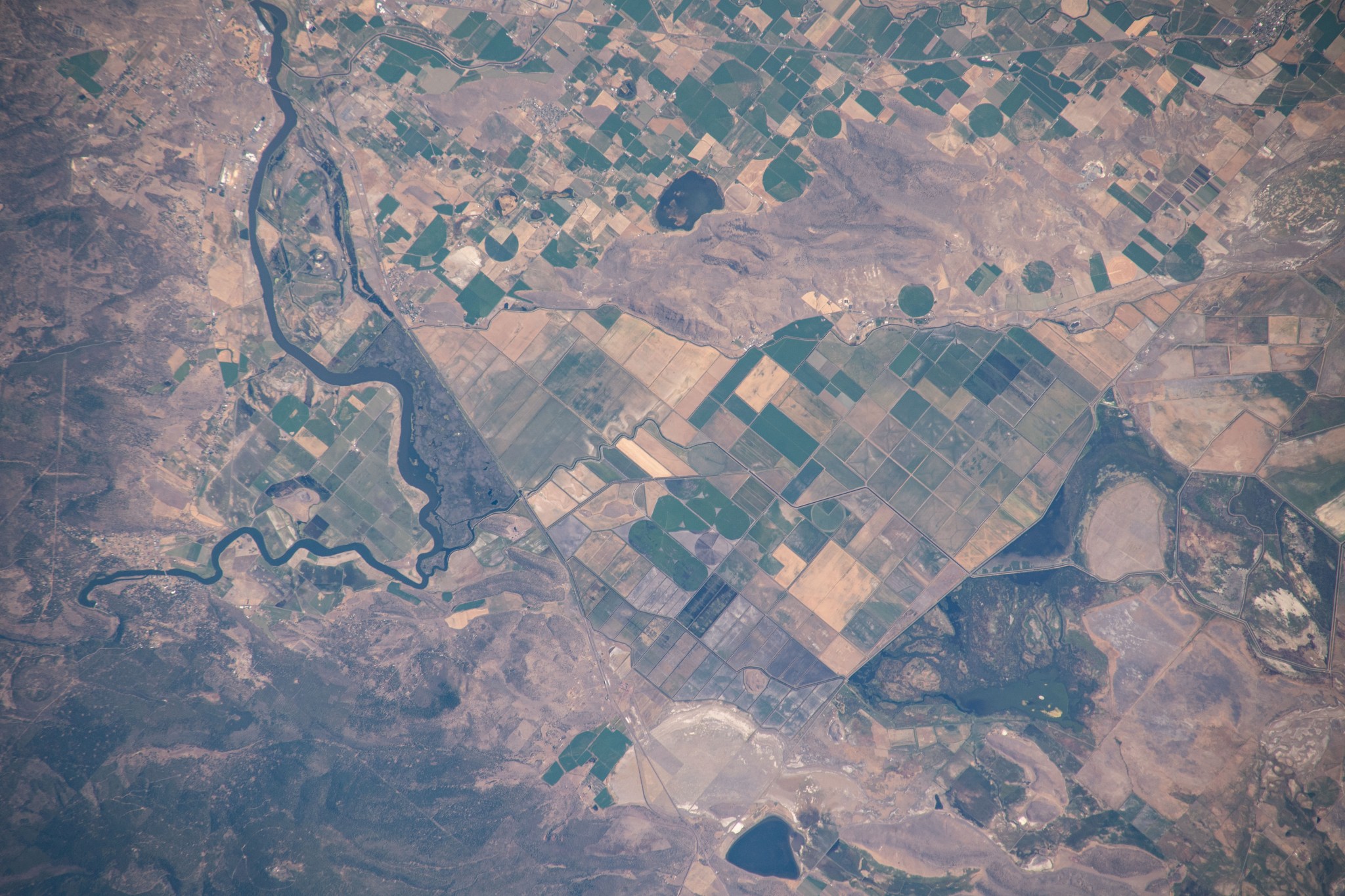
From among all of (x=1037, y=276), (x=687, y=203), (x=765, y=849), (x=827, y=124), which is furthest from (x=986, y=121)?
(x=765, y=849)

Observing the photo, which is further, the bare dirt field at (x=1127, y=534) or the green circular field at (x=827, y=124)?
the green circular field at (x=827, y=124)

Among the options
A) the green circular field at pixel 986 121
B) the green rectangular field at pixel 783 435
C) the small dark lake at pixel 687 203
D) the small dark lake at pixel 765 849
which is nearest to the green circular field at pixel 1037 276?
the green circular field at pixel 986 121

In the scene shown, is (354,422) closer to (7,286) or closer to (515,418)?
(515,418)

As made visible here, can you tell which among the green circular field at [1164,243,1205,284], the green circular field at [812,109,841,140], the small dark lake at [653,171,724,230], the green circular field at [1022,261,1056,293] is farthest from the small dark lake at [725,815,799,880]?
the green circular field at [812,109,841,140]

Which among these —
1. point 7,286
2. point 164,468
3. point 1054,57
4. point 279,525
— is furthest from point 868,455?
point 7,286

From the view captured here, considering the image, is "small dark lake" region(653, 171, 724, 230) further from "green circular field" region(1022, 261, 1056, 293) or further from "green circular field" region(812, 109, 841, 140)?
"green circular field" region(1022, 261, 1056, 293)

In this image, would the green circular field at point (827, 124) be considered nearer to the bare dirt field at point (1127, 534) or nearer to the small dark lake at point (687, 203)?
the small dark lake at point (687, 203)

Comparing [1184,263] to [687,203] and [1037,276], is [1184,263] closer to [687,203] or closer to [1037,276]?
[1037,276]
